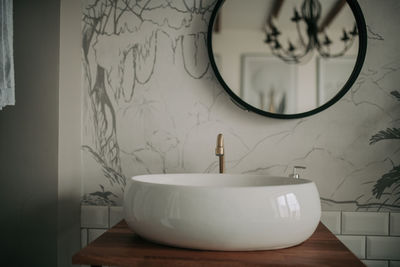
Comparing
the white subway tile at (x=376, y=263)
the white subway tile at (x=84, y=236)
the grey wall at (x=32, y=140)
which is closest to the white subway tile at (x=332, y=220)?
the white subway tile at (x=376, y=263)

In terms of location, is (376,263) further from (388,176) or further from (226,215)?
(226,215)

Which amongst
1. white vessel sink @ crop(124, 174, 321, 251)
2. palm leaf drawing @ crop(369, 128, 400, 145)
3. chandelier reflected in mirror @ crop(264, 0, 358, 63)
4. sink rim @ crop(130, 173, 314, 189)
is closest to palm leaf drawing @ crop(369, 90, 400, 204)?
palm leaf drawing @ crop(369, 128, 400, 145)

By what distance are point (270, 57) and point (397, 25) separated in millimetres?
420

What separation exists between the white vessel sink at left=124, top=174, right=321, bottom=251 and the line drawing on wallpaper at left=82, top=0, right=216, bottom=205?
19.9 inches

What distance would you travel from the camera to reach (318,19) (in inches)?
49.6

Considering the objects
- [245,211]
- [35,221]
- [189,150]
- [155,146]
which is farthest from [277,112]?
[35,221]

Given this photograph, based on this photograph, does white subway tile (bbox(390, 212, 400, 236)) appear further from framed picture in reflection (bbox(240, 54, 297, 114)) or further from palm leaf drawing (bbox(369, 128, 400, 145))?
framed picture in reflection (bbox(240, 54, 297, 114))

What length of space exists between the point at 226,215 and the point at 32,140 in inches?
32.8

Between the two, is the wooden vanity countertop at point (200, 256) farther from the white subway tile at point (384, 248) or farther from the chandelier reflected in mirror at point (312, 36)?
the chandelier reflected in mirror at point (312, 36)

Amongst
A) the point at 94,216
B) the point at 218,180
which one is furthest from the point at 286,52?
the point at 94,216

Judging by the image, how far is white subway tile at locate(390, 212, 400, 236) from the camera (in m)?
1.25

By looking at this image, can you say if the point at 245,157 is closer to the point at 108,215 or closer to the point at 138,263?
the point at 108,215

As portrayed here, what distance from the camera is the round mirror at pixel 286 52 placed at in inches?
49.3

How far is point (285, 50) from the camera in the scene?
1.27 m
